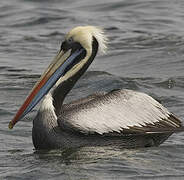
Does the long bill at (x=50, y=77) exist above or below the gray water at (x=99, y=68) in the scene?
above

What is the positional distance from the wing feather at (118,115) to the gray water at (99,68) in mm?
256

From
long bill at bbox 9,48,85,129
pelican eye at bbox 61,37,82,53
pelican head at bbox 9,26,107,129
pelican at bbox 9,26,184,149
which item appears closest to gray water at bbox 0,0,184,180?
pelican at bbox 9,26,184,149

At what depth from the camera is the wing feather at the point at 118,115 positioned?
782cm

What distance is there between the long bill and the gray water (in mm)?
505

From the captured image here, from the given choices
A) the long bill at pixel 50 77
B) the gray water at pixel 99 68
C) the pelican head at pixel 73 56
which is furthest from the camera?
the pelican head at pixel 73 56

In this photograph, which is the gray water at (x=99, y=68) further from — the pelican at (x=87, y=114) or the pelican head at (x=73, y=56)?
the pelican head at (x=73, y=56)

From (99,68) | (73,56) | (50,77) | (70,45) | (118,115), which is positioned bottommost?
(99,68)

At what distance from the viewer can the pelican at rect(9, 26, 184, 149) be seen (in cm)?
786

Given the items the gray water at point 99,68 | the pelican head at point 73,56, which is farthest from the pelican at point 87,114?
the gray water at point 99,68

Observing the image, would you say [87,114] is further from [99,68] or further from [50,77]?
[99,68]

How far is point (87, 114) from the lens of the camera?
788 cm

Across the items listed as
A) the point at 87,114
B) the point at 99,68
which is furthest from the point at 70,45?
the point at 99,68

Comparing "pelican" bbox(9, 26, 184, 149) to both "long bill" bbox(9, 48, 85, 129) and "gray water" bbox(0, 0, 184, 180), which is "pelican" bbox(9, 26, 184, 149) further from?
"gray water" bbox(0, 0, 184, 180)

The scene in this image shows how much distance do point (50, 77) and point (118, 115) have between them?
3.02ft
